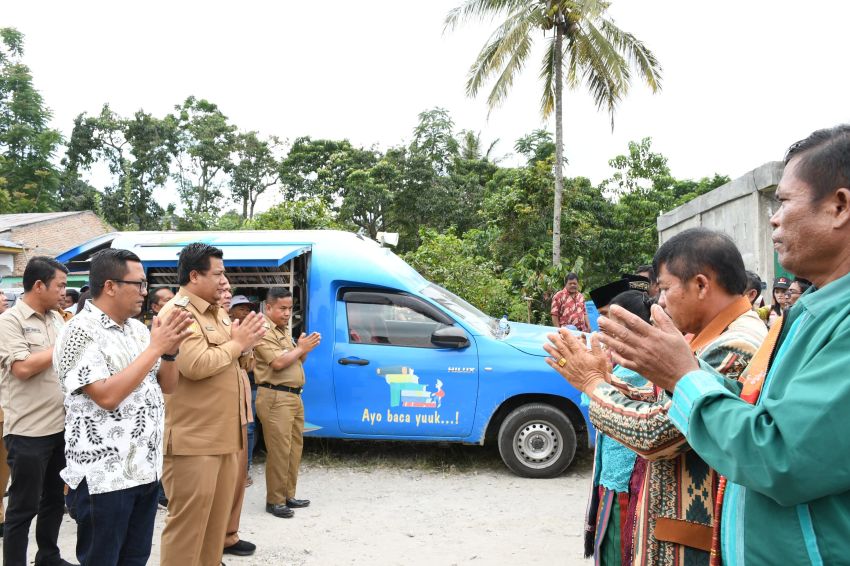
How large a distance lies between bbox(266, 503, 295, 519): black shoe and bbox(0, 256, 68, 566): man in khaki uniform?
1.55 metres

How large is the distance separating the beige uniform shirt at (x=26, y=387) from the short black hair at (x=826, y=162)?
13.5ft

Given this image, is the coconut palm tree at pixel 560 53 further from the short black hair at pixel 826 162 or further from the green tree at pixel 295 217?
the short black hair at pixel 826 162

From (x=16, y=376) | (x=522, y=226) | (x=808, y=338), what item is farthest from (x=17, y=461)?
(x=522, y=226)

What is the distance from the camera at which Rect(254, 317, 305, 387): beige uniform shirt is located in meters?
5.00

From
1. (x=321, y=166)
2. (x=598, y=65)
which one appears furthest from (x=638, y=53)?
(x=321, y=166)

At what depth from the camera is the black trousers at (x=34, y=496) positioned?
3584mm

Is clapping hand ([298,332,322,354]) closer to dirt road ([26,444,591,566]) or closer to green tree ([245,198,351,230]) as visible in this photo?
dirt road ([26,444,591,566])

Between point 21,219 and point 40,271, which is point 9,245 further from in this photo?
point 40,271

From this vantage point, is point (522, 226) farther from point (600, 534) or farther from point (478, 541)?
point (600, 534)

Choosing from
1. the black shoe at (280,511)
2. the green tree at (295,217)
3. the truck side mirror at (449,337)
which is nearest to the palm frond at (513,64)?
the green tree at (295,217)

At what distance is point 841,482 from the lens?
42.9 inches

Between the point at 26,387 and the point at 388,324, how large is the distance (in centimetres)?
309

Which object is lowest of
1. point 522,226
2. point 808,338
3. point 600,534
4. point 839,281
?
point 600,534

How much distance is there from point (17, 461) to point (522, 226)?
1302 centimetres
